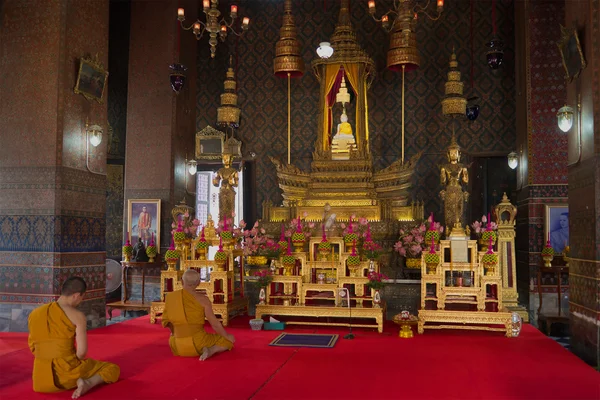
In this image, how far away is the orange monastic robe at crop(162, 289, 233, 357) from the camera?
520 cm

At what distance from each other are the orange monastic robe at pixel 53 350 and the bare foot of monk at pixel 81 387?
43 mm

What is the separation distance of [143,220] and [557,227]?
6.84 metres

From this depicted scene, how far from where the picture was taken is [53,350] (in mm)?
4129

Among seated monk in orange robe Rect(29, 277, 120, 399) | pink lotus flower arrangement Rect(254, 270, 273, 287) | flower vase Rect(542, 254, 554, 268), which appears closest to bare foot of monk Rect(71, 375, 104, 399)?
seated monk in orange robe Rect(29, 277, 120, 399)

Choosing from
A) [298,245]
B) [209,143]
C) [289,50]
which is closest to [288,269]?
[298,245]

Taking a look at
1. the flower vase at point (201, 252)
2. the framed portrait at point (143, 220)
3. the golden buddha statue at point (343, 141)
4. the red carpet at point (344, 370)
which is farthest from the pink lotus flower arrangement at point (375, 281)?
the framed portrait at point (143, 220)

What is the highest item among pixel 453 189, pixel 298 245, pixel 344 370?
pixel 453 189

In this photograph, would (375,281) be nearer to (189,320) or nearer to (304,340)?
(304,340)

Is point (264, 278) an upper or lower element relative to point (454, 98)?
lower

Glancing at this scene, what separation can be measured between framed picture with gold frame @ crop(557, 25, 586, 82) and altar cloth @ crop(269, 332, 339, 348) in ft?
12.4

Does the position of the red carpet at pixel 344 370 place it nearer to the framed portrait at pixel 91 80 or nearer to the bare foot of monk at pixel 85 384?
the bare foot of monk at pixel 85 384

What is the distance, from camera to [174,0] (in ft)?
35.2

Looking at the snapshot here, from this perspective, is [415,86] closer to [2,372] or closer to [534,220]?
[534,220]

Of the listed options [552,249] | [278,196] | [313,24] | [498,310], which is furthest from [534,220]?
[313,24]
